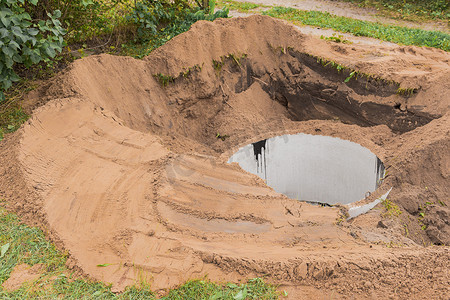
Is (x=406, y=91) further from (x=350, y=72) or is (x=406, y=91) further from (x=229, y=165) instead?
(x=229, y=165)

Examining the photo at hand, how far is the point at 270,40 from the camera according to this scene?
23.8ft

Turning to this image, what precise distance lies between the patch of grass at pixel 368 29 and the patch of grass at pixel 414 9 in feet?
4.61

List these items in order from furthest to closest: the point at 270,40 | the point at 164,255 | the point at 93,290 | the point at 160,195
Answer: the point at 270,40 → the point at 160,195 → the point at 164,255 → the point at 93,290

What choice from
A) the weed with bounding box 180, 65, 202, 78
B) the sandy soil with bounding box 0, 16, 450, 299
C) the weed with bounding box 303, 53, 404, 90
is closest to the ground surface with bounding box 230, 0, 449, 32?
the sandy soil with bounding box 0, 16, 450, 299

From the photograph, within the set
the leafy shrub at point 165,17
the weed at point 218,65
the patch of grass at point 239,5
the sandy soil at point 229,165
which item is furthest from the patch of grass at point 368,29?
the weed at point 218,65

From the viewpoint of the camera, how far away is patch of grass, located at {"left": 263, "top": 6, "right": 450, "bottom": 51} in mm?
8773

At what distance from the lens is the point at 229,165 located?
4504 millimetres

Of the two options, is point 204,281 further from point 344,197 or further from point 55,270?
point 344,197

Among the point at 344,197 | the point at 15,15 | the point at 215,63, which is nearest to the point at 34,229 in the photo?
the point at 15,15

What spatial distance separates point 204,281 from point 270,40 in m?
5.34

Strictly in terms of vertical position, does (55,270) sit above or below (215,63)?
below

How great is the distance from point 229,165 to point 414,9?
10.0 metres

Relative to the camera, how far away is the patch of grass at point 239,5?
12.0 metres

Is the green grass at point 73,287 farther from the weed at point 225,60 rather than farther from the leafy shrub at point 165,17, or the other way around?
the leafy shrub at point 165,17
